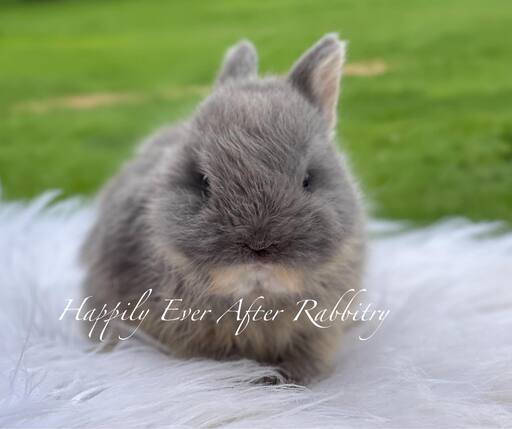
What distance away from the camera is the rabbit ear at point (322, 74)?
89cm

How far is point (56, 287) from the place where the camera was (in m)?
1.17

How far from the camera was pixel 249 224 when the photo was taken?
0.68m

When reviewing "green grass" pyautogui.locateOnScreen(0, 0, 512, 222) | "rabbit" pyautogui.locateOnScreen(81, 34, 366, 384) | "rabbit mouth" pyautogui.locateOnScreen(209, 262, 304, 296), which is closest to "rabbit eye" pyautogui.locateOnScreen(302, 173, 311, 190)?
"rabbit" pyautogui.locateOnScreen(81, 34, 366, 384)

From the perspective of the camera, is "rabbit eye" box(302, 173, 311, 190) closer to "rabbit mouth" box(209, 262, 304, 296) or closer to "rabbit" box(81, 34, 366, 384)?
"rabbit" box(81, 34, 366, 384)

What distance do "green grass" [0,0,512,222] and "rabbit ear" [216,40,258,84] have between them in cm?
23

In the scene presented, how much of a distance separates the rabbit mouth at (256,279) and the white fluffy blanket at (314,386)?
13 cm

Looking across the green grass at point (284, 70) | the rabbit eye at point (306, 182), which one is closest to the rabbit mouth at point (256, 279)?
the rabbit eye at point (306, 182)

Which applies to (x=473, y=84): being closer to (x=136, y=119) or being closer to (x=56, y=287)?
(x=136, y=119)

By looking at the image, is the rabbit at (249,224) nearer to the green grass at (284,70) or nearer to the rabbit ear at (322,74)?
the rabbit ear at (322,74)

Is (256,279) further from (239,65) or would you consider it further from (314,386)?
(239,65)

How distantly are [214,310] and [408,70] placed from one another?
975 millimetres

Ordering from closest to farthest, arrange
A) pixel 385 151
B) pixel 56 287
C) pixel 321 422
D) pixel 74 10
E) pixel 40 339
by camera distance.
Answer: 1. pixel 321 422
2. pixel 40 339
3. pixel 56 287
4. pixel 385 151
5. pixel 74 10

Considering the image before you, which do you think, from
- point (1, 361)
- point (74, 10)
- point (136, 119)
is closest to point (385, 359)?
point (1, 361)

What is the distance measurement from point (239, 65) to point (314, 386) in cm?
50
